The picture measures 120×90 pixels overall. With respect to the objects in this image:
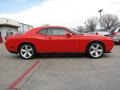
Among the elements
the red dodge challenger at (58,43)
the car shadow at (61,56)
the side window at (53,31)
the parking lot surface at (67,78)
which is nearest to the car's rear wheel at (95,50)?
the red dodge challenger at (58,43)

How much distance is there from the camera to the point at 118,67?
9398 mm

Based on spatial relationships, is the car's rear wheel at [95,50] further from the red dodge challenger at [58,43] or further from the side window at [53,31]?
the side window at [53,31]

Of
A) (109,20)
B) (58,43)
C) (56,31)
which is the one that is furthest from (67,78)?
(109,20)

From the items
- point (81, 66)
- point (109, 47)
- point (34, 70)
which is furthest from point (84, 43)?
point (34, 70)

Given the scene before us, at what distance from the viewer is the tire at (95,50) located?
11998 millimetres

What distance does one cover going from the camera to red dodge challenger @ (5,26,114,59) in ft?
39.4

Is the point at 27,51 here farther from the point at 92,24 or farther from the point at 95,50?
the point at 92,24

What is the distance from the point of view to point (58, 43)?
39.5ft

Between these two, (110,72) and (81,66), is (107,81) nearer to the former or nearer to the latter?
(110,72)

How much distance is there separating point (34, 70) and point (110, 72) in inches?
96.5

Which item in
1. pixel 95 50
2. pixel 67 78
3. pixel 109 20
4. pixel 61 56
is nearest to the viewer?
pixel 67 78

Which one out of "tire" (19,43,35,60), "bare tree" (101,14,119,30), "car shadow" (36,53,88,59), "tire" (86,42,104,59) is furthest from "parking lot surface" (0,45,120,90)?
"bare tree" (101,14,119,30)

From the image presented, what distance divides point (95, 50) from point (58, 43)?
5.35ft

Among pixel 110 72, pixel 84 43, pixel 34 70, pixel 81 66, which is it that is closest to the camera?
pixel 110 72
